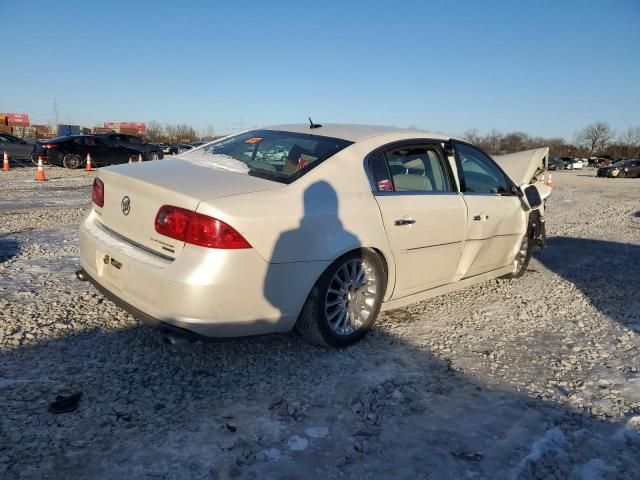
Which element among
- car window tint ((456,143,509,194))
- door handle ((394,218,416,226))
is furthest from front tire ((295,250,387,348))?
car window tint ((456,143,509,194))

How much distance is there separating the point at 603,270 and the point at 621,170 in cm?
3445

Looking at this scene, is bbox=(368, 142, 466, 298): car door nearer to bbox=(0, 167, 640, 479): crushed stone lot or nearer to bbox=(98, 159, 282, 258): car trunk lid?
bbox=(0, 167, 640, 479): crushed stone lot

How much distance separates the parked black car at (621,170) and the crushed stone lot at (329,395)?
3517cm

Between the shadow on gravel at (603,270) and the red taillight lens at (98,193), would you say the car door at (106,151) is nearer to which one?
the shadow on gravel at (603,270)

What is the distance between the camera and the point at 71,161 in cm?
1869

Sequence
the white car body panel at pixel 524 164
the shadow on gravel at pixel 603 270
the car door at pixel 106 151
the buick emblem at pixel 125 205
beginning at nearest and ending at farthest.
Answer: the buick emblem at pixel 125 205
the shadow on gravel at pixel 603 270
the white car body panel at pixel 524 164
the car door at pixel 106 151

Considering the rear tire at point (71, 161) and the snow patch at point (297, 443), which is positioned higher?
the rear tire at point (71, 161)

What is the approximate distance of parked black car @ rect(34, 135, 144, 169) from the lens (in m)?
18.3

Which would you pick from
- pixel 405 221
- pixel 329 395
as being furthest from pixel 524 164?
pixel 329 395

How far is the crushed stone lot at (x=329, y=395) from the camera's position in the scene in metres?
2.31

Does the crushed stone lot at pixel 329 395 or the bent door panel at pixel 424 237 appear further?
the bent door panel at pixel 424 237

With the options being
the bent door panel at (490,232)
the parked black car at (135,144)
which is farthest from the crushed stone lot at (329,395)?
the parked black car at (135,144)

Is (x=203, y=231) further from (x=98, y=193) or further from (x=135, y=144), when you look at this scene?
(x=135, y=144)

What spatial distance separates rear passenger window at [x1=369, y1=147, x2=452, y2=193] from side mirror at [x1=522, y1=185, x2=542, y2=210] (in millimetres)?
1556
